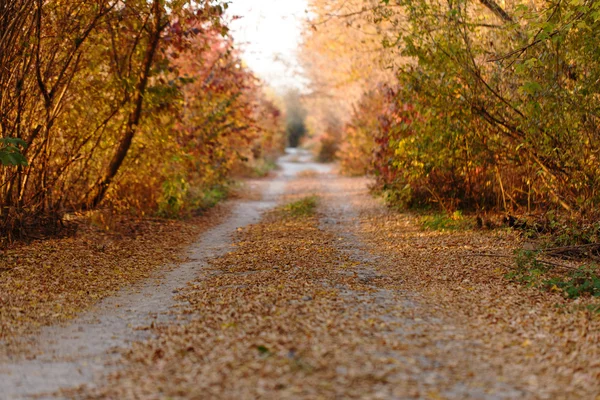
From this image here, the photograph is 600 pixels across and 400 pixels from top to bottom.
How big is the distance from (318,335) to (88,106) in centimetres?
640

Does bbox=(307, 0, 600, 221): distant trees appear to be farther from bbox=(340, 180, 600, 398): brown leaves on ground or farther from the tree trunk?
the tree trunk

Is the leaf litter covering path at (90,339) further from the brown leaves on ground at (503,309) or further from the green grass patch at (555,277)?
the green grass patch at (555,277)

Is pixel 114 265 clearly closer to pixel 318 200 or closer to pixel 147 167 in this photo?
pixel 147 167

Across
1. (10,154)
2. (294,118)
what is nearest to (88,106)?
(10,154)

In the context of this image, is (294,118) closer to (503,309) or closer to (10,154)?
(10,154)

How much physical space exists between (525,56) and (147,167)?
21.3 feet

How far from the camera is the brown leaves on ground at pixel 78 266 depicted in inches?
226

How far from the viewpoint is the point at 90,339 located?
4.91m

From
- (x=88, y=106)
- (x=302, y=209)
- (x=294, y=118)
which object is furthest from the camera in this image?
(x=294, y=118)

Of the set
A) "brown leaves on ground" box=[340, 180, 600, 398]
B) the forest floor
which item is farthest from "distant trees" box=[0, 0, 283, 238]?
"brown leaves on ground" box=[340, 180, 600, 398]

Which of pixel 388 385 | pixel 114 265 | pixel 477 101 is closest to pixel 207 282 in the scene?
pixel 114 265

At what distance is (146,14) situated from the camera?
9391 mm

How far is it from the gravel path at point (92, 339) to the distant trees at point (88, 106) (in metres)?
1.92

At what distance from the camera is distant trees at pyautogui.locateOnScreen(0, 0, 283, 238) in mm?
7910
